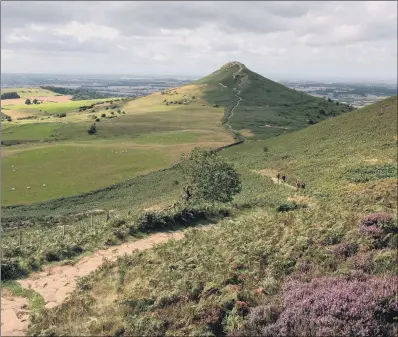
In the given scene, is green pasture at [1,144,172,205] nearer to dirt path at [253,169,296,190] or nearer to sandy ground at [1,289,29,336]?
dirt path at [253,169,296,190]

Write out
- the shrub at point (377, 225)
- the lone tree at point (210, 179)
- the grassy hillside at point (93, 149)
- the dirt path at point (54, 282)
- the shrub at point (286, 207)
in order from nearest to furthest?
the dirt path at point (54, 282) → the shrub at point (377, 225) → the shrub at point (286, 207) → the lone tree at point (210, 179) → the grassy hillside at point (93, 149)

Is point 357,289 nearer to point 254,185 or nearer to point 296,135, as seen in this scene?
point 254,185

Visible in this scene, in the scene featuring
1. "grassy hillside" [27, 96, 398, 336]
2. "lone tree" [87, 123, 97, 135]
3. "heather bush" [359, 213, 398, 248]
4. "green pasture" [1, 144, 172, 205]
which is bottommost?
"green pasture" [1, 144, 172, 205]

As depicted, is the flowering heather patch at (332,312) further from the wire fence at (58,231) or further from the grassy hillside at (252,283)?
the wire fence at (58,231)

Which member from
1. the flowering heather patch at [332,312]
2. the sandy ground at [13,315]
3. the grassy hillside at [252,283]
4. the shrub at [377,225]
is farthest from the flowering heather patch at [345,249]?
the sandy ground at [13,315]

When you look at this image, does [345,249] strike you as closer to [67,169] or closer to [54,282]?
[54,282]

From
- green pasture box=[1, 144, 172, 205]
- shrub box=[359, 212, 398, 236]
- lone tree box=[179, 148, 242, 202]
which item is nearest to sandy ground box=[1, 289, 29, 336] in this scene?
shrub box=[359, 212, 398, 236]
